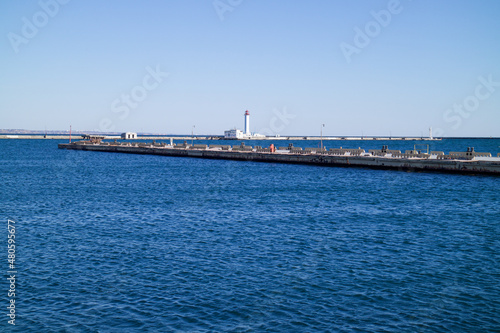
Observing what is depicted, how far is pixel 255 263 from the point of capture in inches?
786

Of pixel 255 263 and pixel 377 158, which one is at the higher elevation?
pixel 377 158

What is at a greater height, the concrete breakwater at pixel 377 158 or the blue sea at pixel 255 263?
the concrete breakwater at pixel 377 158

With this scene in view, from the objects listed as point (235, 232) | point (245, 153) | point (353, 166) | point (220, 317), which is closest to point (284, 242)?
point (235, 232)

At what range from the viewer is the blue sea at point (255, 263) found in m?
14.3

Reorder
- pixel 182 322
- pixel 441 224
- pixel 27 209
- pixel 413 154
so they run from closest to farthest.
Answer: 1. pixel 182 322
2. pixel 441 224
3. pixel 27 209
4. pixel 413 154

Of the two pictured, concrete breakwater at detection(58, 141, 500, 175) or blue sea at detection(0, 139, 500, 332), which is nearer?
blue sea at detection(0, 139, 500, 332)

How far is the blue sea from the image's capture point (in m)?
14.3

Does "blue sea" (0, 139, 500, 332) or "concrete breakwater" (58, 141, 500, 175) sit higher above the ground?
"concrete breakwater" (58, 141, 500, 175)

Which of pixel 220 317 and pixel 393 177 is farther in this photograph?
pixel 393 177

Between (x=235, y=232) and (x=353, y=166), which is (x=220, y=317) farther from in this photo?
(x=353, y=166)

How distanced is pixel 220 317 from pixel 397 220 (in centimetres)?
1965

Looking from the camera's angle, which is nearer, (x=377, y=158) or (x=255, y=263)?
(x=255, y=263)

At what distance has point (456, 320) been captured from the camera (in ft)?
46.5

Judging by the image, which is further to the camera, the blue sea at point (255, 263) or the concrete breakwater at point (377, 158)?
the concrete breakwater at point (377, 158)
